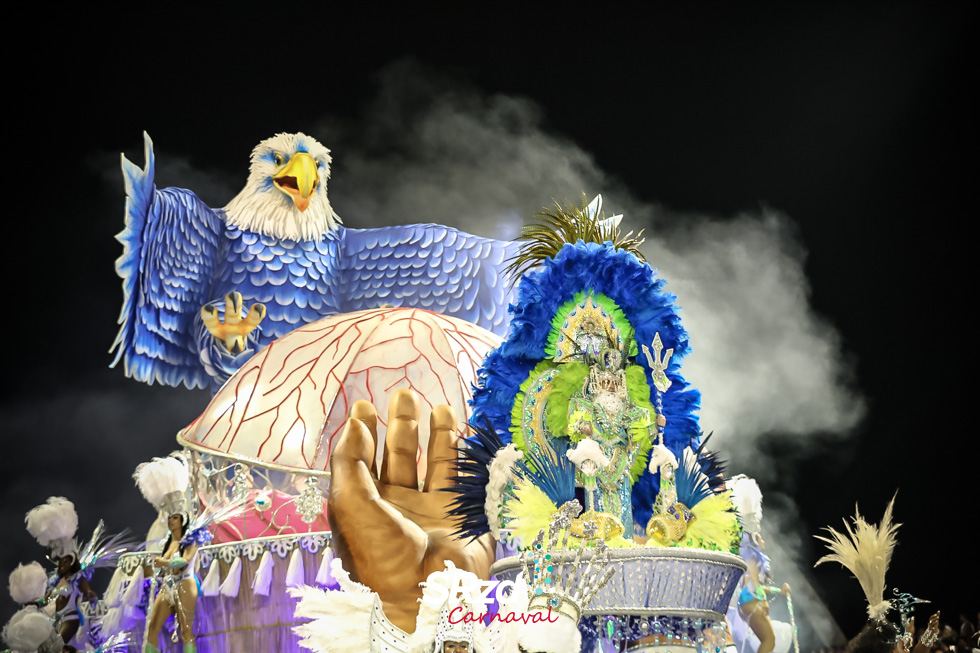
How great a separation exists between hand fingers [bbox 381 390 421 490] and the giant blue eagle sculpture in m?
2.95

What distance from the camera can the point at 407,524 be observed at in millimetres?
4527

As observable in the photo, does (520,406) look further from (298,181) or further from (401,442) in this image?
(298,181)

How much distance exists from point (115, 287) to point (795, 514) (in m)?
5.88

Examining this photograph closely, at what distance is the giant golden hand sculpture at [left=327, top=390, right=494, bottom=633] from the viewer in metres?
4.45

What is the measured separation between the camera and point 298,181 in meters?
8.03

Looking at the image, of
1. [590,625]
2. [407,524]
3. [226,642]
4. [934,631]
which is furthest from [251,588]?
[934,631]

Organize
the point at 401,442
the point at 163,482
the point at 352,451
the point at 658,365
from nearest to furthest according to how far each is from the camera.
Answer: the point at 658,365
the point at 352,451
the point at 401,442
the point at 163,482

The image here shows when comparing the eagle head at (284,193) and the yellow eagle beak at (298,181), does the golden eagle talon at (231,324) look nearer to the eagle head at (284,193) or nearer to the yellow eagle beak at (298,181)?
the eagle head at (284,193)

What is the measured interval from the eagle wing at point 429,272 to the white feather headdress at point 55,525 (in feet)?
9.10

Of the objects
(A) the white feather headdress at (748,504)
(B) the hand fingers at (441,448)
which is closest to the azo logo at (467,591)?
(B) the hand fingers at (441,448)

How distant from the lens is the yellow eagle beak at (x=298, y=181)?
8055mm

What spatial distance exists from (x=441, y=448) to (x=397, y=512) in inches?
16.8

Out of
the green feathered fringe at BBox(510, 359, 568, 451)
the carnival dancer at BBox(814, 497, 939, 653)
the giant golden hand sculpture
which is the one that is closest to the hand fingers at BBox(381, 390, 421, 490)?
the giant golden hand sculpture

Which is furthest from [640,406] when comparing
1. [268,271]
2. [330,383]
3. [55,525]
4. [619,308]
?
[268,271]
